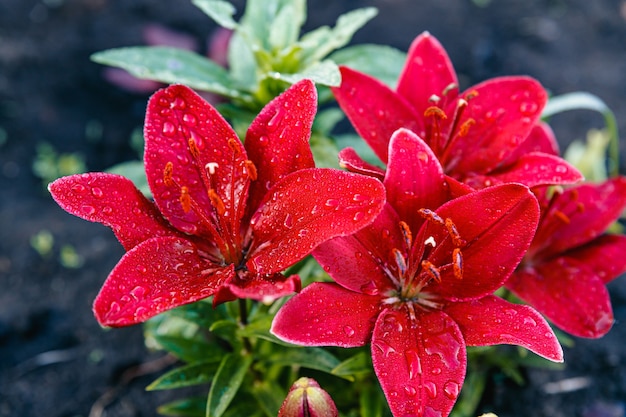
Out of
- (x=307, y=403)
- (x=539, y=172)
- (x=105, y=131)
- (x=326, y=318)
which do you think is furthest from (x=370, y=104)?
(x=105, y=131)

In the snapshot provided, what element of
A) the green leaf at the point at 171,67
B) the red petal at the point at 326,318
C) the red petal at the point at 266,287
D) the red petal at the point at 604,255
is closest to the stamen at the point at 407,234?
the red petal at the point at 326,318

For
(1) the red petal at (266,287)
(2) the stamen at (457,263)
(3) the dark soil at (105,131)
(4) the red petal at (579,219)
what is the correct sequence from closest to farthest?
(1) the red petal at (266,287)
(2) the stamen at (457,263)
(4) the red petal at (579,219)
(3) the dark soil at (105,131)

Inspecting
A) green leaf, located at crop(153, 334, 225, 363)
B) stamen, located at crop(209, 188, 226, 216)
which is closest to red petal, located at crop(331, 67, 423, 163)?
stamen, located at crop(209, 188, 226, 216)

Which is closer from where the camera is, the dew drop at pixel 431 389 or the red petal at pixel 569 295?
the dew drop at pixel 431 389

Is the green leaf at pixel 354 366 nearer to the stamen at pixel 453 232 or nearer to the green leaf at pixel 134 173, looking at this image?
the stamen at pixel 453 232

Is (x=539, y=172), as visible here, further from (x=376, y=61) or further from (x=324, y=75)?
(x=376, y=61)

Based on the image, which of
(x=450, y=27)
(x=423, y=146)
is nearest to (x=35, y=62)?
(x=450, y=27)
